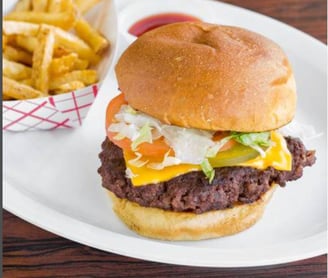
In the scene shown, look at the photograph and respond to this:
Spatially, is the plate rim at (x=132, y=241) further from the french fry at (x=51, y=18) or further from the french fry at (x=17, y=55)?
the french fry at (x=51, y=18)

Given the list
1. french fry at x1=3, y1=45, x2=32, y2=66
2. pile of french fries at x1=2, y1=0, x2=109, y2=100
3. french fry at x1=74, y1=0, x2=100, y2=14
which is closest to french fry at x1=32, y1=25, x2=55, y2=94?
pile of french fries at x1=2, y1=0, x2=109, y2=100

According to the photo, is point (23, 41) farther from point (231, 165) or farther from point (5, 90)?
point (231, 165)

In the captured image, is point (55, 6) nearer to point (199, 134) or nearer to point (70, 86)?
point (70, 86)

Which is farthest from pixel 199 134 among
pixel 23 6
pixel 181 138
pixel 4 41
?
pixel 23 6

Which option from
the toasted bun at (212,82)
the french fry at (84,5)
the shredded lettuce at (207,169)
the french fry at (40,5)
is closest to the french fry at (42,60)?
the french fry at (40,5)

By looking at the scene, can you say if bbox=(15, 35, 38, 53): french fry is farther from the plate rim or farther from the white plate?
the plate rim

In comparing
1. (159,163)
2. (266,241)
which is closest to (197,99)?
(159,163)

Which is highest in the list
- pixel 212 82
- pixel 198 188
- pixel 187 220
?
pixel 212 82
